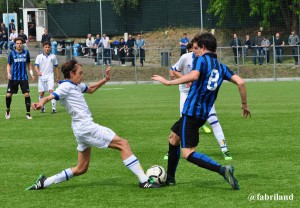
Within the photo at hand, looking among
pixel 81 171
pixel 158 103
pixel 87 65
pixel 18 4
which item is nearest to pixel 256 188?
pixel 81 171

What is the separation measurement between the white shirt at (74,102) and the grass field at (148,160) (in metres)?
0.94

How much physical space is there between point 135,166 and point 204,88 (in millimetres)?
1422

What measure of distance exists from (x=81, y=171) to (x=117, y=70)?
34.1m

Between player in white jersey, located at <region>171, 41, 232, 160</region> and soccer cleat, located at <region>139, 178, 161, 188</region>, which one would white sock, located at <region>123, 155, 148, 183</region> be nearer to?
soccer cleat, located at <region>139, 178, 161, 188</region>

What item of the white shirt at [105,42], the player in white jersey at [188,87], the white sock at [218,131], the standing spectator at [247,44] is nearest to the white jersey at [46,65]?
the player in white jersey at [188,87]

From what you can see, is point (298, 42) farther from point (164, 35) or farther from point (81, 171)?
point (81, 171)

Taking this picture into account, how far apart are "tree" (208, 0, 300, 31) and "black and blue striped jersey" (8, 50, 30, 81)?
84.7 ft

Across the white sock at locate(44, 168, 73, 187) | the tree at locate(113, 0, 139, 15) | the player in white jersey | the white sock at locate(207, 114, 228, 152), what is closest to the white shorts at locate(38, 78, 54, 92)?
the player in white jersey

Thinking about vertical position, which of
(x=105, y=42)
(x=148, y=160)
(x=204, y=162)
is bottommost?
(x=148, y=160)

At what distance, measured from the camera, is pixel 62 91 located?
9789 millimetres

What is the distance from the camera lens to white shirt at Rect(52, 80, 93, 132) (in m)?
9.80

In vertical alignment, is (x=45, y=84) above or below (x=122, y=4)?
below

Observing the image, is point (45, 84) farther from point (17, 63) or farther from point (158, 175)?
point (158, 175)

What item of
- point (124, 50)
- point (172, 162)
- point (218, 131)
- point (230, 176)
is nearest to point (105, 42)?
point (124, 50)
